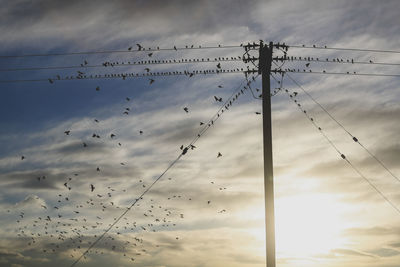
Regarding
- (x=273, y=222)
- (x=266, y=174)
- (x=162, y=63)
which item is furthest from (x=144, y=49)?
(x=273, y=222)

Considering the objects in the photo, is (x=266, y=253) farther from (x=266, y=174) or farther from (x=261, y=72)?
(x=261, y=72)

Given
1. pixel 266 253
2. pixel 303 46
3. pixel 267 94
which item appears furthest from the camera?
pixel 303 46

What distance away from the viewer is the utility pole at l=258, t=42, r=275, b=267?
1686cm

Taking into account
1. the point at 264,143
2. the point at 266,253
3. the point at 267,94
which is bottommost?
the point at 266,253

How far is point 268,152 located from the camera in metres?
17.7

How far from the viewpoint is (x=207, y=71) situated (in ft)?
71.5

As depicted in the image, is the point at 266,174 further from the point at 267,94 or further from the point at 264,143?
the point at 267,94

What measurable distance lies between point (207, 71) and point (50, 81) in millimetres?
7177

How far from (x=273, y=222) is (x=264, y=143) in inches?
112

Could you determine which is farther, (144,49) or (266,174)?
(144,49)

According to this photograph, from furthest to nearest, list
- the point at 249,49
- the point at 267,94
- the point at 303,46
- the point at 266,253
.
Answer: the point at 303,46, the point at 249,49, the point at 267,94, the point at 266,253

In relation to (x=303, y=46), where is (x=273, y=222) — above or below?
below

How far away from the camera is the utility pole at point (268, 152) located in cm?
1686

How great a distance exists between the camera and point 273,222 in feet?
55.9
